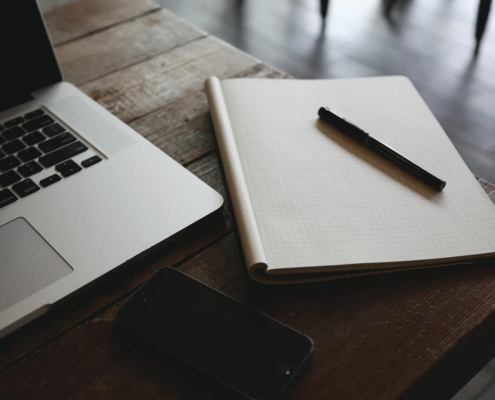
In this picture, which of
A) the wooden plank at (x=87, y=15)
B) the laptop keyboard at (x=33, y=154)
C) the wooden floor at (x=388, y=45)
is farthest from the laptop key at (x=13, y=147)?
the wooden floor at (x=388, y=45)

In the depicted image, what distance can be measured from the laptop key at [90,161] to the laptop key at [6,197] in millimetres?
79

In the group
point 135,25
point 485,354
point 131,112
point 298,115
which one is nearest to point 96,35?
point 135,25

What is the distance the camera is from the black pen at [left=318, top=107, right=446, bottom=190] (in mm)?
555

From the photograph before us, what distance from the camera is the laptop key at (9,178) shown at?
0.55 metres

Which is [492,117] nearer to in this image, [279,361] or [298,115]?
[298,115]

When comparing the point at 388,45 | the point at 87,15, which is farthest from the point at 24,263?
the point at 388,45

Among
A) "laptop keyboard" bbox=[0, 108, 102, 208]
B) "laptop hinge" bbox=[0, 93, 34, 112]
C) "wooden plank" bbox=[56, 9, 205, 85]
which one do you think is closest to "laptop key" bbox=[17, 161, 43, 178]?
"laptop keyboard" bbox=[0, 108, 102, 208]

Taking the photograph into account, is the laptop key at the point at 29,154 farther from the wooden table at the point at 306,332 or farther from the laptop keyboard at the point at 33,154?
the wooden table at the point at 306,332

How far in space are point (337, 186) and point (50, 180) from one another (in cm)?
30

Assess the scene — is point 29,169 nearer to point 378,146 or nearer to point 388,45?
point 378,146

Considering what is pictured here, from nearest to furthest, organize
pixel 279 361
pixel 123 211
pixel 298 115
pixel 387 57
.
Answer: pixel 279 361 → pixel 123 211 → pixel 298 115 → pixel 387 57

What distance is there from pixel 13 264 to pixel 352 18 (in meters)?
1.68

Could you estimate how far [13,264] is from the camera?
478 millimetres

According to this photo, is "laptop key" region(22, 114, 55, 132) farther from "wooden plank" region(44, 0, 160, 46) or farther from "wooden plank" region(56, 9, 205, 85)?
"wooden plank" region(44, 0, 160, 46)
